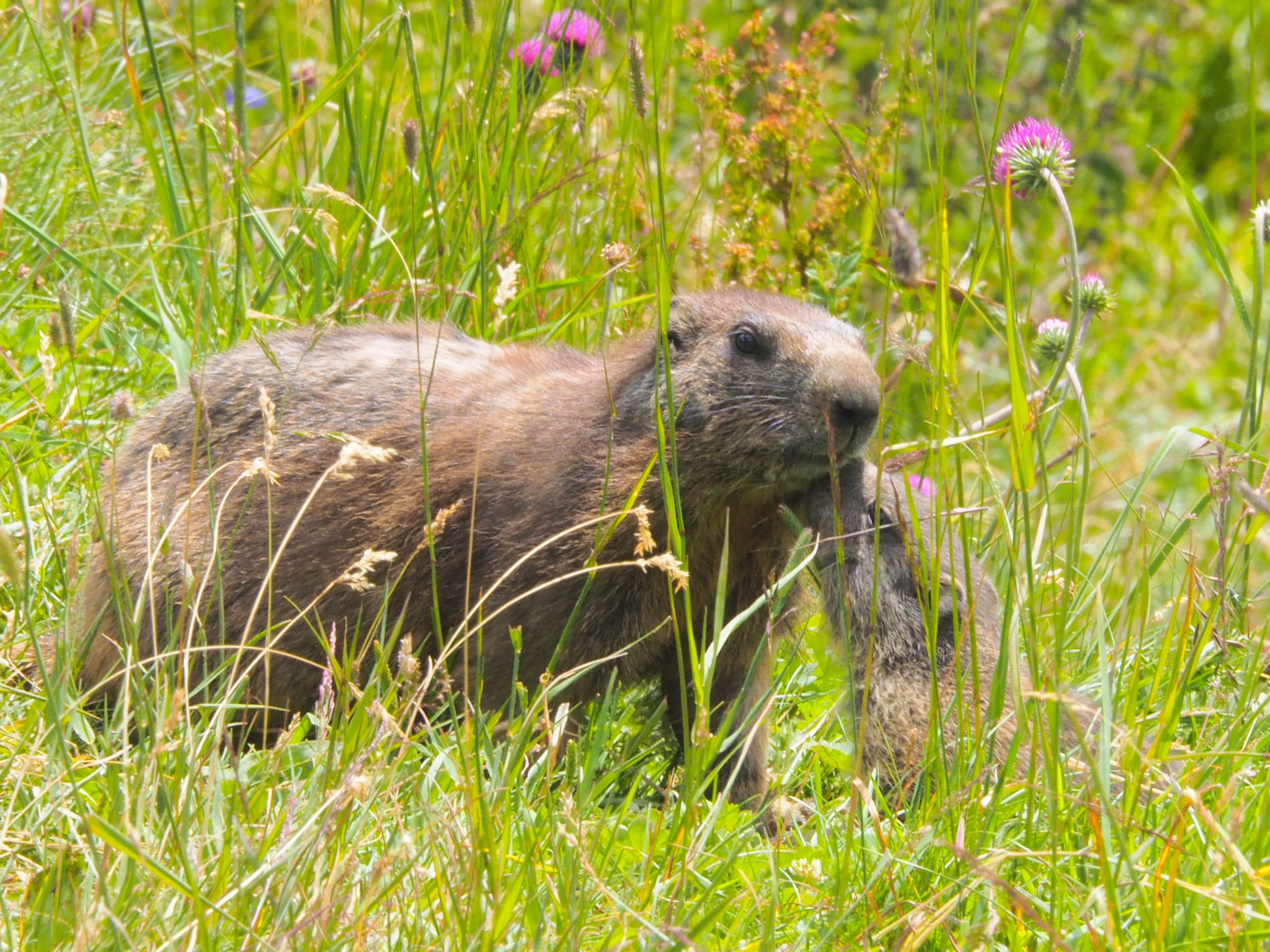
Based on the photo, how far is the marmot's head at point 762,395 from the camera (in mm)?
3125

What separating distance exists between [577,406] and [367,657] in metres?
0.77

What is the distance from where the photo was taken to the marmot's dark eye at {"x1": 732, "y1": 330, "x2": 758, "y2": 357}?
11.0ft

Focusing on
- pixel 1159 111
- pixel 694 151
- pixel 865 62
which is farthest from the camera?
pixel 1159 111

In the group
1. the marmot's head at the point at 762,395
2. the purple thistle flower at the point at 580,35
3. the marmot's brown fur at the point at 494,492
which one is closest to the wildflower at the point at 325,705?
the marmot's brown fur at the point at 494,492

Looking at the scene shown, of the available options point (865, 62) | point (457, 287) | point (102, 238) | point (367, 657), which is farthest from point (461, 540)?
point (865, 62)

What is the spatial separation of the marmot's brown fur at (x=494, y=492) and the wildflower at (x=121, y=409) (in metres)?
0.18

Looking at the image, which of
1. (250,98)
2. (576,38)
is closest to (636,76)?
(576,38)

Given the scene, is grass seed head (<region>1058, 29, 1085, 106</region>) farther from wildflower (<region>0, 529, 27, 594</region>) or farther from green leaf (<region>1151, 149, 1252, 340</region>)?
wildflower (<region>0, 529, 27, 594</region>)

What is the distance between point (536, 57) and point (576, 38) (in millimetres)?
222

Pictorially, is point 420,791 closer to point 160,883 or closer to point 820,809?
point 160,883

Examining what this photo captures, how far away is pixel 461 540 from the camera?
11.3ft

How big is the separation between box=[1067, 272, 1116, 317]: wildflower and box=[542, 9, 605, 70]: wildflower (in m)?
1.54

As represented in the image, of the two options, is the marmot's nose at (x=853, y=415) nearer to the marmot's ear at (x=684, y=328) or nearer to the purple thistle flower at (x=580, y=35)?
the marmot's ear at (x=684, y=328)

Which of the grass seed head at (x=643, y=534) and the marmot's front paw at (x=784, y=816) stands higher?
the grass seed head at (x=643, y=534)
